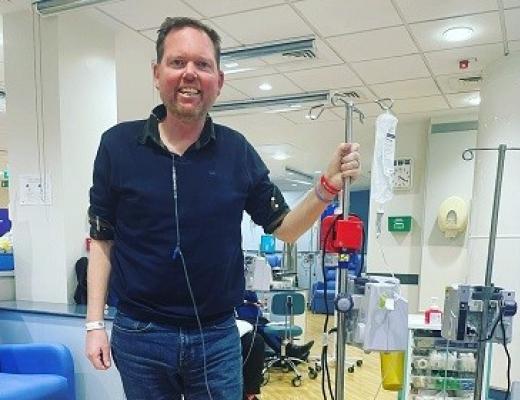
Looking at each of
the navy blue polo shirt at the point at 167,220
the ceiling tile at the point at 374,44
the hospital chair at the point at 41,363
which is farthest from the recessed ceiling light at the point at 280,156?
the navy blue polo shirt at the point at 167,220

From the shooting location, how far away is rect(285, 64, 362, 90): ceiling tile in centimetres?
381

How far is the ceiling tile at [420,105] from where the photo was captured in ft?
15.2

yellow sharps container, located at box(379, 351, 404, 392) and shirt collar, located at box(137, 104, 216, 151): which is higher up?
shirt collar, located at box(137, 104, 216, 151)

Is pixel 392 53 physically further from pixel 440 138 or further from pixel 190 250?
pixel 190 250

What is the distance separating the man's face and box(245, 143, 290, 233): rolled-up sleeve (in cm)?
19

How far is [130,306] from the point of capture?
103 centimetres

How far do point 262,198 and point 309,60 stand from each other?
8.78 feet

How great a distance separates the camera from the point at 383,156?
150 centimetres

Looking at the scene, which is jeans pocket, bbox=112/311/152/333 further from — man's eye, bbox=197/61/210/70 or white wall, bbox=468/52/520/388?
white wall, bbox=468/52/520/388

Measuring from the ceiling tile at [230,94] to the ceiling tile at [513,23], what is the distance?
7.44 feet

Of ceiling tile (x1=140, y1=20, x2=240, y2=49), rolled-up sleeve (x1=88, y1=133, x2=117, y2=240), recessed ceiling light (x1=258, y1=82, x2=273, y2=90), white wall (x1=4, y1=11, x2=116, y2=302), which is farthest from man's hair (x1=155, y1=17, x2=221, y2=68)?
recessed ceiling light (x1=258, y1=82, x2=273, y2=90)

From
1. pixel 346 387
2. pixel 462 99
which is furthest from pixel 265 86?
pixel 346 387

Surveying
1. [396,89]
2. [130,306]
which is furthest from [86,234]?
[396,89]

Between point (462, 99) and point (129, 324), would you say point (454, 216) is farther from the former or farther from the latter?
point (129, 324)
